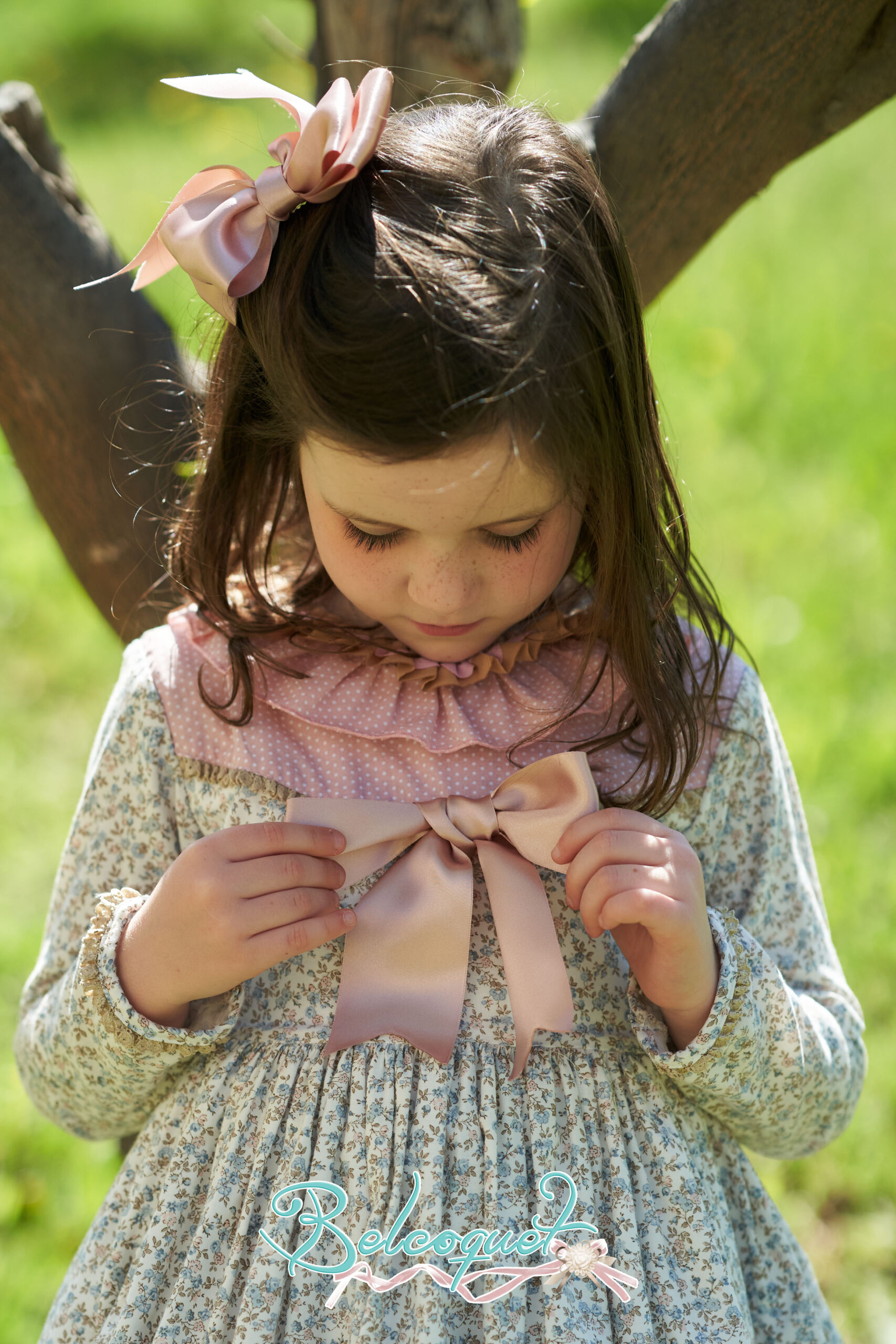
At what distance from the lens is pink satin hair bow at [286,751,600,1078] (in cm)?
125

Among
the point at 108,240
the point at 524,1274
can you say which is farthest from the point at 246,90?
the point at 524,1274

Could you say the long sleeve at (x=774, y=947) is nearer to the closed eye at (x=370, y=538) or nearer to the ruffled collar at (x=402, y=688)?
the ruffled collar at (x=402, y=688)

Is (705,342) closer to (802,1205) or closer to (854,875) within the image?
(854,875)

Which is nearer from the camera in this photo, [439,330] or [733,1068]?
[439,330]

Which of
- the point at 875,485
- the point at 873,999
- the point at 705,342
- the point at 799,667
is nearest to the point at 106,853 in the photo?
the point at 873,999

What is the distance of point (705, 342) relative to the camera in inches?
174

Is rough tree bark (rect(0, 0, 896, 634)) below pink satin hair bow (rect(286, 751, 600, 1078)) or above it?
above

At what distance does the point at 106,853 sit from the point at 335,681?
1.07 ft

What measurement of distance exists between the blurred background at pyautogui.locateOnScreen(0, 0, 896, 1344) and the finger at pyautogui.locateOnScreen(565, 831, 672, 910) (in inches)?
16.1

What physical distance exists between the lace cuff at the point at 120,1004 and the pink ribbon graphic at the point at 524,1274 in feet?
0.89

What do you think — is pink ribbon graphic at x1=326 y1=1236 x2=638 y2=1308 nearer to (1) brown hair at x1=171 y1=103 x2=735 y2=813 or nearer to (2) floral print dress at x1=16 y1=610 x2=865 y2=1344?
(2) floral print dress at x1=16 y1=610 x2=865 y2=1344

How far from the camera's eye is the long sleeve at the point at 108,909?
1319mm

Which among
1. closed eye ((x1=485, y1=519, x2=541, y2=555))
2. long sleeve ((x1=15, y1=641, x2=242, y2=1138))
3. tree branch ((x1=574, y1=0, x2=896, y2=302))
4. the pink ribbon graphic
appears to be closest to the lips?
closed eye ((x1=485, y1=519, x2=541, y2=555))

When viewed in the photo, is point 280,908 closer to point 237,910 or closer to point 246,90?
point 237,910
